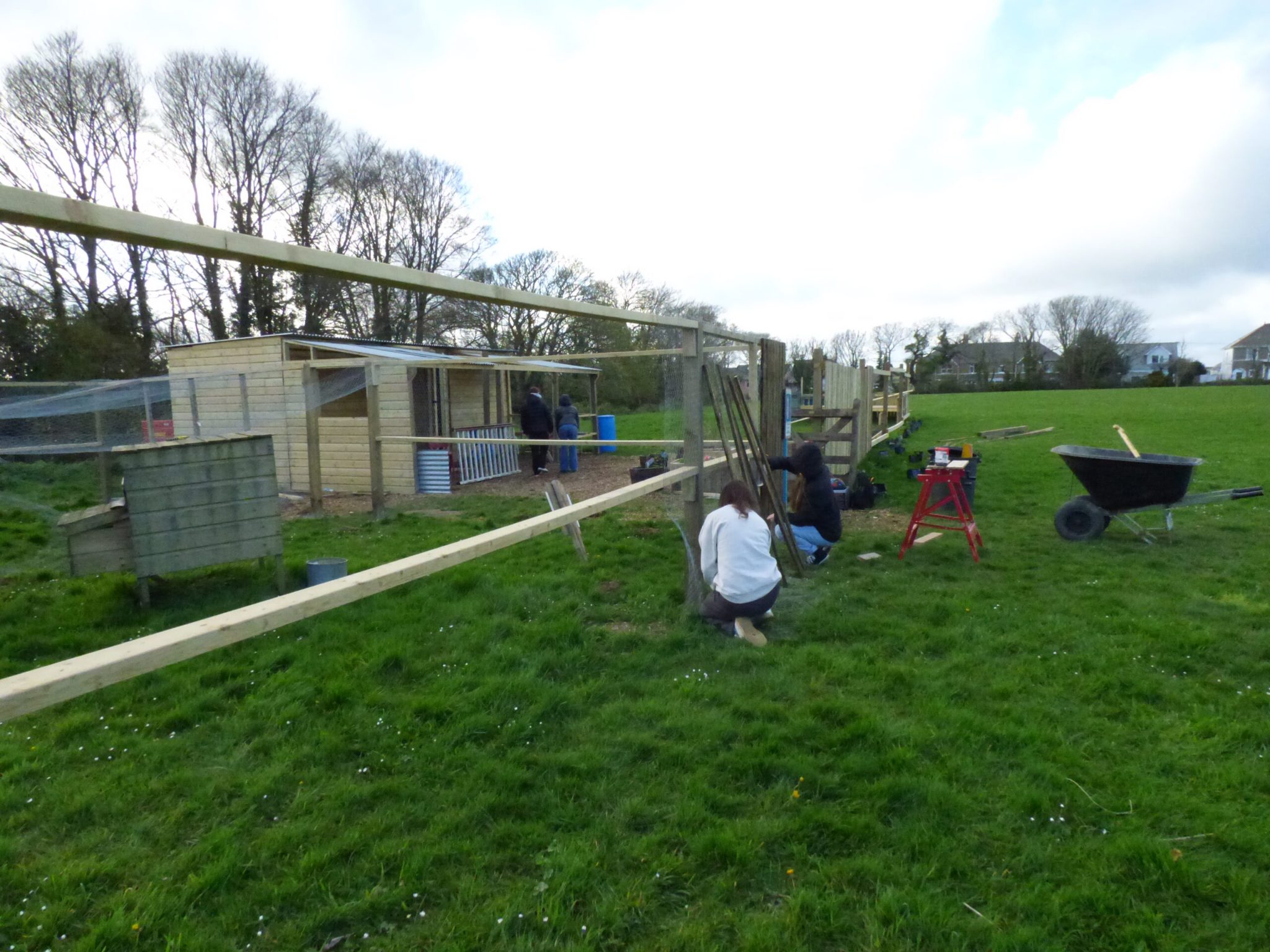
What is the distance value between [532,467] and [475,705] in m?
11.5

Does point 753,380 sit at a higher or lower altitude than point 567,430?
higher

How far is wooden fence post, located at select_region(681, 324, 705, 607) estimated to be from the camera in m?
4.77

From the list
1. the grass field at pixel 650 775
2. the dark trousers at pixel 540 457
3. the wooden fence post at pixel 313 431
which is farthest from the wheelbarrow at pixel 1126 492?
the dark trousers at pixel 540 457

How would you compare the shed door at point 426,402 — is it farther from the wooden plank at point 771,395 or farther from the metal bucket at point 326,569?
the wooden plank at point 771,395

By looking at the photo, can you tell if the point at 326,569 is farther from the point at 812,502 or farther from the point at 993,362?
the point at 993,362

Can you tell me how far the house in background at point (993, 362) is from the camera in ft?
157

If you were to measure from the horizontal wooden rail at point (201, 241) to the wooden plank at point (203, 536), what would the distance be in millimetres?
3830

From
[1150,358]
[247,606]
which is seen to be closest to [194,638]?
[247,606]

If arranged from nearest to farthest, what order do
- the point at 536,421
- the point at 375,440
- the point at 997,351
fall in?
the point at 375,440, the point at 536,421, the point at 997,351

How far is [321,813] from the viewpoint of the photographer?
9.64 ft

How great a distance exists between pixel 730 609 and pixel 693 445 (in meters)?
1.08

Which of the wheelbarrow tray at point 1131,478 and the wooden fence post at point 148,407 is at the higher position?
the wooden fence post at point 148,407

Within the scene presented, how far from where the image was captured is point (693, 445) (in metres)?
4.95

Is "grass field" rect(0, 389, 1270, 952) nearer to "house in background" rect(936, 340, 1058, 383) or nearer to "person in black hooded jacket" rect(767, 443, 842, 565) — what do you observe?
"person in black hooded jacket" rect(767, 443, 842, 565)
